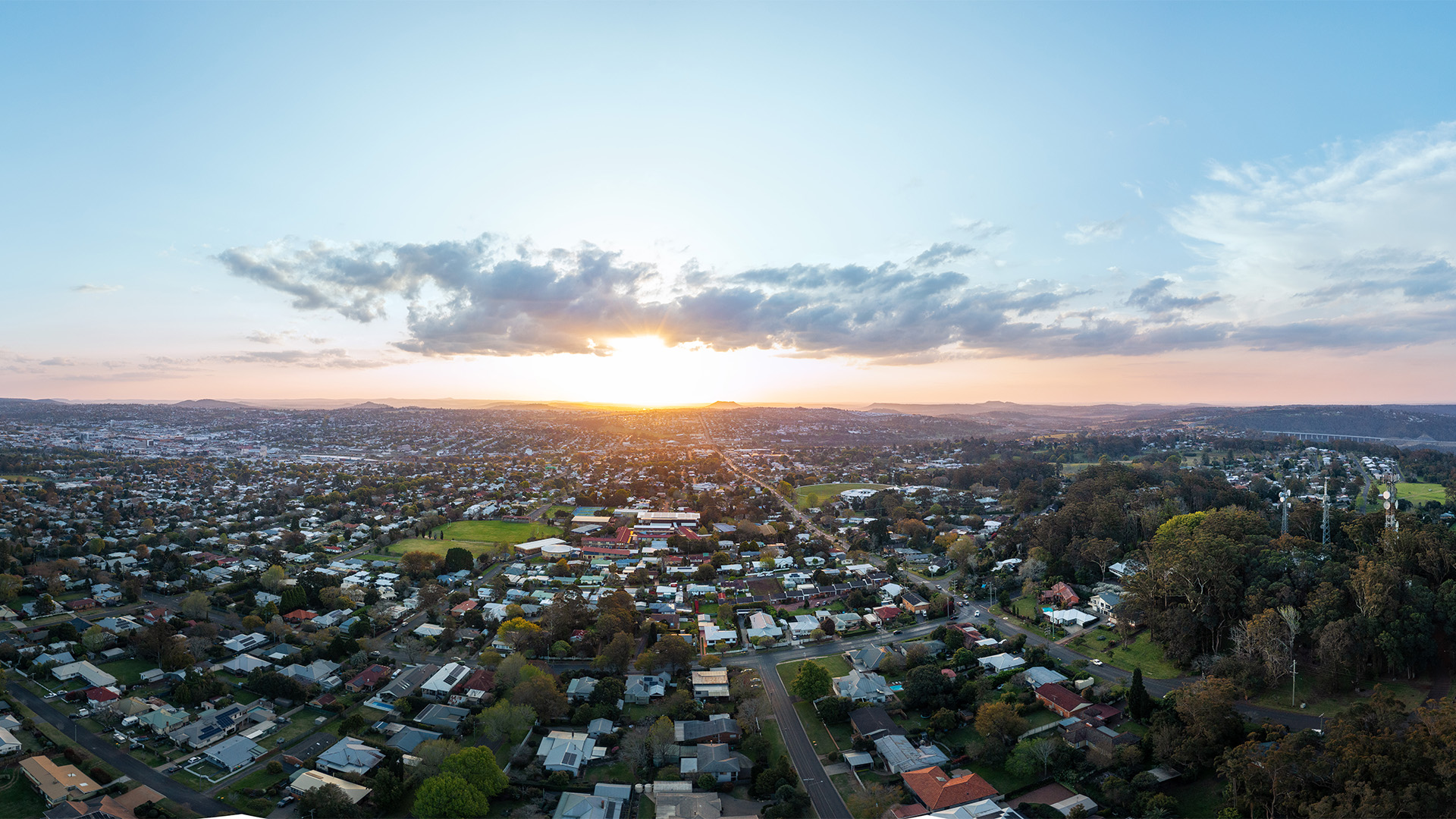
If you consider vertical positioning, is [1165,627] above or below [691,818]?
above

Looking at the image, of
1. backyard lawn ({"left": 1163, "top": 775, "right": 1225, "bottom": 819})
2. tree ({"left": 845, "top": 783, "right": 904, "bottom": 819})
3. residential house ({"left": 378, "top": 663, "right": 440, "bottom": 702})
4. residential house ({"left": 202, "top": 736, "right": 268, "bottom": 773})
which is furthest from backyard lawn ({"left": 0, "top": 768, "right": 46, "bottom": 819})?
backyard lawn ({"left": 1163, "top": 775, "right": 1225, "bottom": 819})

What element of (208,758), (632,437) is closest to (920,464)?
(632,437)

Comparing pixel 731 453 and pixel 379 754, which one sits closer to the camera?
pixel 379 754

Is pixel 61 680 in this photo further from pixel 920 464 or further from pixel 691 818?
pixel 920 464

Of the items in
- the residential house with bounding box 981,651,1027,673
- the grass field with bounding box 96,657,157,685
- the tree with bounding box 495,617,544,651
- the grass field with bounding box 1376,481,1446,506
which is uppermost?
the grass field with bounding box 1376,481,1446,506

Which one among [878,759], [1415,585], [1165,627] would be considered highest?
[1415,585]

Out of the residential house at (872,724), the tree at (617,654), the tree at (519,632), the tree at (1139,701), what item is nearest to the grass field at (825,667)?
the residential house at (872,724)

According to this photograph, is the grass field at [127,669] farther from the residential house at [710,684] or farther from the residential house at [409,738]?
the residential house at [710,684]

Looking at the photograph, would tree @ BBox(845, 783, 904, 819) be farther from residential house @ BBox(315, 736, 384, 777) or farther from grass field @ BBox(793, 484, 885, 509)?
grass field @ BBox(793, 484, 885, 509)

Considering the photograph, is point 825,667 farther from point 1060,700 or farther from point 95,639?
point 95,639
